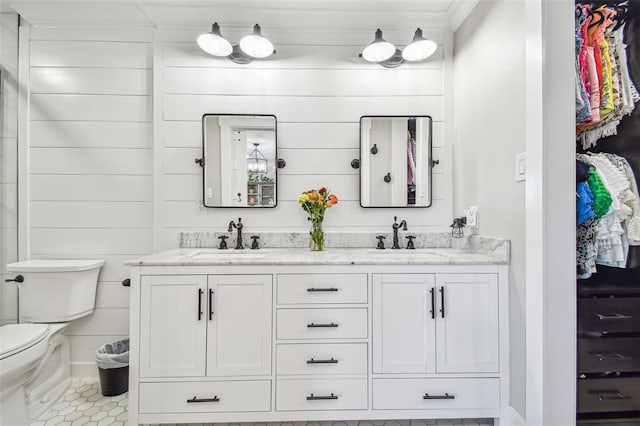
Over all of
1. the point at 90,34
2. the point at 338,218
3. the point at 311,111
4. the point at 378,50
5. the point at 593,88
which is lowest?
the point at 338,218

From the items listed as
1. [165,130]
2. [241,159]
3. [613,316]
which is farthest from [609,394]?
[165,130]

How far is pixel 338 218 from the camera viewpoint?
6.59ft

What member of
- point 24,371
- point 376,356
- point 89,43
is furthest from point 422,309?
point 89,43

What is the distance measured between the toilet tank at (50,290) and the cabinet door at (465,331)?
214cm

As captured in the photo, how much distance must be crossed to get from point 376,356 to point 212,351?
2.64 ft

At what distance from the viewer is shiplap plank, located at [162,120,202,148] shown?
1949 mm

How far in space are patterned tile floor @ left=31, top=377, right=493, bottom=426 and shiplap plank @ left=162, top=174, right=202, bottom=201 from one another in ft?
4.09

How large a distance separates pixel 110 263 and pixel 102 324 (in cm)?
42

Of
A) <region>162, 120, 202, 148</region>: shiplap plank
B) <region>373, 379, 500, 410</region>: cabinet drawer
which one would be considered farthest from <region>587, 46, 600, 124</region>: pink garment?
<region>162, 120, 202, 148</region>: shiplap plank

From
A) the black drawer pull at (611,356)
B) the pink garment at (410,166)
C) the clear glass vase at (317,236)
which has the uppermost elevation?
the pink garment at (410,166)

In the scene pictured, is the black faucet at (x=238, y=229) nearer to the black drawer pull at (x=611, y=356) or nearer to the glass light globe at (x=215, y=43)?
the glass light globe at (x=215, y=43)

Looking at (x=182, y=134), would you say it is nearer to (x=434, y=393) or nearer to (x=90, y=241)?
(x=90, y=241)

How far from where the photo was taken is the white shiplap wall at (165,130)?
195 cm

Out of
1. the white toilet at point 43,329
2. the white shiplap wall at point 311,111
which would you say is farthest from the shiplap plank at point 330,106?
the white toilet at point 43,329
